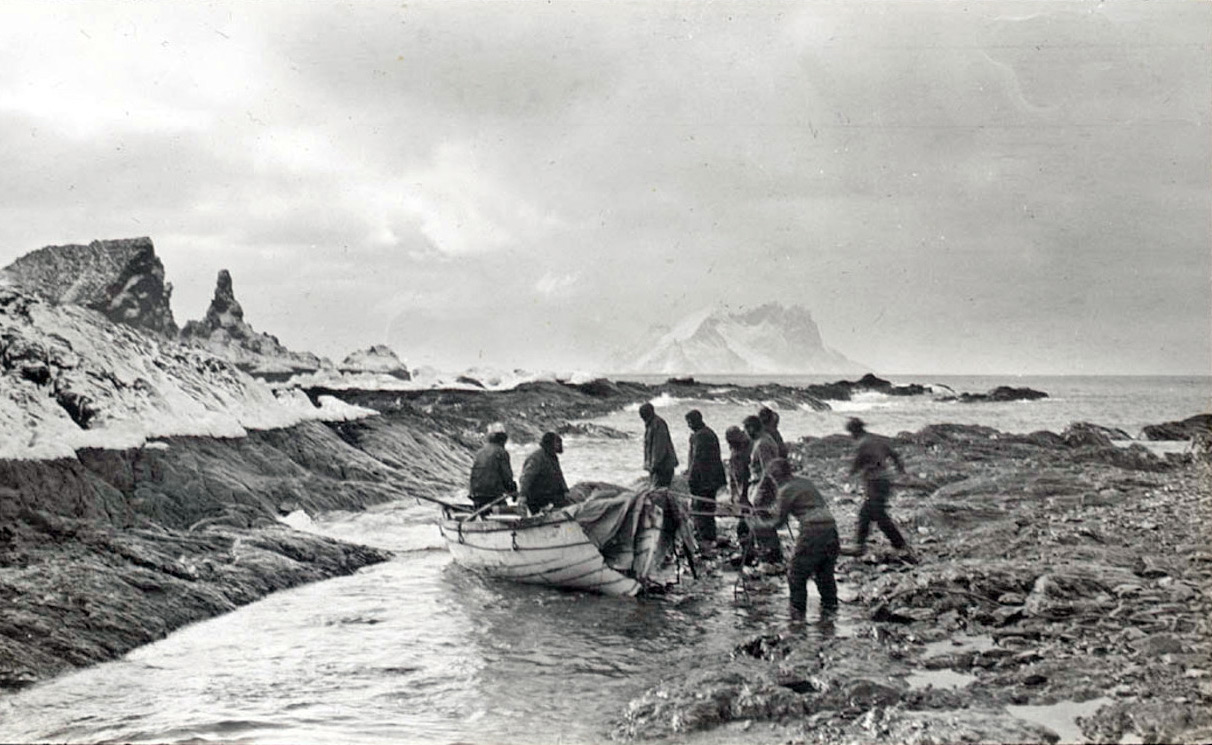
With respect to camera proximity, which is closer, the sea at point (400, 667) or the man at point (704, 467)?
the sea at point (400, 667)

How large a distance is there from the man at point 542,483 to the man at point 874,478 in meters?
4.06

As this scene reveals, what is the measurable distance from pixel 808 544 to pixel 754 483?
13.8ft

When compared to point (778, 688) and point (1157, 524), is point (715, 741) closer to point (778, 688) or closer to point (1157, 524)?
point (778, 688)

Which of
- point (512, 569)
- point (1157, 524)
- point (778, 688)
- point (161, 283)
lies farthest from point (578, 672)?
point (161, 283)

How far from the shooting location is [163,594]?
9.88 meters

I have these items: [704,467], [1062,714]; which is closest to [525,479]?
[704,467]

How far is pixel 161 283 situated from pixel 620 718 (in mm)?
73540

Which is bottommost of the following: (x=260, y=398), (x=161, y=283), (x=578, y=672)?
(x=578, y=672)

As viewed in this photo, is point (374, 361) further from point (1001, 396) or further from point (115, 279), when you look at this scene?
point (1001, 396)

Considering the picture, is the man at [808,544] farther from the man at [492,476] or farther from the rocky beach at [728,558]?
the man at [492,476]

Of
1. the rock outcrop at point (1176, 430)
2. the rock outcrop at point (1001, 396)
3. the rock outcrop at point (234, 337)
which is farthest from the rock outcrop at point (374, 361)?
the rock outcrop at point (1176, 430)

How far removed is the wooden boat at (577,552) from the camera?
11.3m

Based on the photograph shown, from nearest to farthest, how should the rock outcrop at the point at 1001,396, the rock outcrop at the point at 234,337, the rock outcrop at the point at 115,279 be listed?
the rock outcrop at the point at 115,279, the rock outcrop at the point at 1001,396, the rock outcrop at the point at 234,337

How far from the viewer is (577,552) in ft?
37.4
